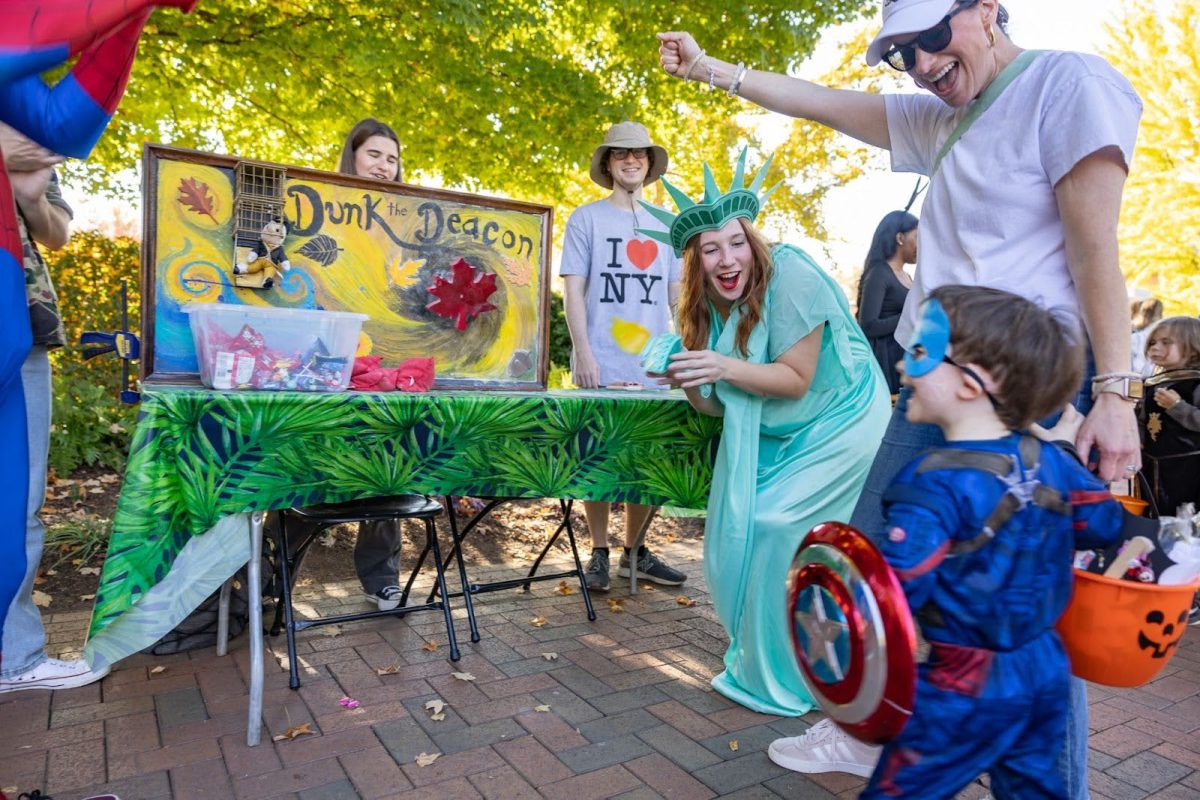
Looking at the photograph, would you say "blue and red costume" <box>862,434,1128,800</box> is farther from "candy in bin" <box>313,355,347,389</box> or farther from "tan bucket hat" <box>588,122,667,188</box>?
"tan bucket hat" <box>588,122,667,188</box>

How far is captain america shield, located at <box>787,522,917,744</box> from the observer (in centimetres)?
125

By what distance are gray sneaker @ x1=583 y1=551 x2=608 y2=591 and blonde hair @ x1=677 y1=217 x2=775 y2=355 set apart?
1.63 meters

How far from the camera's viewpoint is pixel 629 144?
4070mm

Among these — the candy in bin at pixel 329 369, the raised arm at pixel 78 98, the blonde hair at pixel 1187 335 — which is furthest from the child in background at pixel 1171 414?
the raised arm at pixel 78 98

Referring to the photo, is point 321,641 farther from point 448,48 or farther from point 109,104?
point 448,48

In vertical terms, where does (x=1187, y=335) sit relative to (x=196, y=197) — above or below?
below

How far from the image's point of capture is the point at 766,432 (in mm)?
2842

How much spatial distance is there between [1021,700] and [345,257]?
8.80ft

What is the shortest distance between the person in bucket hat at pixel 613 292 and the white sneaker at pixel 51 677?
219 centimetres

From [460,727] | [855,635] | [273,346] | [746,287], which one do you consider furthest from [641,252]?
[855,635]

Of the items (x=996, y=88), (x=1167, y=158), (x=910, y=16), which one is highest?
(x=1167, y=158)

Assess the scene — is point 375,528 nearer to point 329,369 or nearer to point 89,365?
point 329,369

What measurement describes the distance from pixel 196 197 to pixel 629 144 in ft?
6.95

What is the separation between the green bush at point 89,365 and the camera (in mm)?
5312
